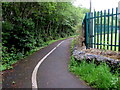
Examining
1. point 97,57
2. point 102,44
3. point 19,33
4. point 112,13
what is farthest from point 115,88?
point 19,33

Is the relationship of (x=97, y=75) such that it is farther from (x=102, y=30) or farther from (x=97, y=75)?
(x=102, y=30)

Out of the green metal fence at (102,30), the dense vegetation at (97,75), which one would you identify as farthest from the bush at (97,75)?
the green metal fence at (102,30)

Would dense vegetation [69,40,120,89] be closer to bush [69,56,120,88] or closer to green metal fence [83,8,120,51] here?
bush [69,56,120,88]

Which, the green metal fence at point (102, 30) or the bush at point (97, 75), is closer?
the bush at point (97, 75)

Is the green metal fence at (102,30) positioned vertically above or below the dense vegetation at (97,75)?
above

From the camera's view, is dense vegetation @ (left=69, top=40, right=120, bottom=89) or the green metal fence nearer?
dense vegetation @ (left=69, top=40, right=120, bottom=89)

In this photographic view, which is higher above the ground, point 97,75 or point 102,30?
point 102,30

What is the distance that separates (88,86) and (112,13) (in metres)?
3.45

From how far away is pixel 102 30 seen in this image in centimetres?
675

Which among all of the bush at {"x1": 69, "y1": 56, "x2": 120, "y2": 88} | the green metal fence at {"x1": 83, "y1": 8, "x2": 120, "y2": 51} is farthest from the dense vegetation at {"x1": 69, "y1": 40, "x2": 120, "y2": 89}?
the green metal fence at {"x1": 83, "y1": 8, "x2": 120, "y2": 51}

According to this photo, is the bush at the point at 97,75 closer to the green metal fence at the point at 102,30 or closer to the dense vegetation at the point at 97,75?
the dense vegetation at the point at 97,75

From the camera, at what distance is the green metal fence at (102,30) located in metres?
5.90

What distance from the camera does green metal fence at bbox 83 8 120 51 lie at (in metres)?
5.90

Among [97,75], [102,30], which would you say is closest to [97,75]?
[97,75]
